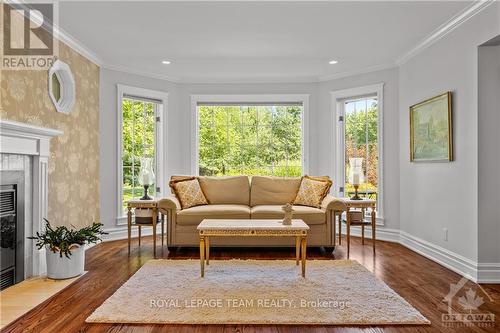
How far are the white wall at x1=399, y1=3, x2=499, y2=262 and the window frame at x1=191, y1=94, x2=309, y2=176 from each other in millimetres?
1638

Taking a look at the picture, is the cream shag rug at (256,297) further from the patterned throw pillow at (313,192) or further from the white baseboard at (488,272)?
the patterned throw pillow at (313,192)

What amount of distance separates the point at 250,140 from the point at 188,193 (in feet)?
5.78

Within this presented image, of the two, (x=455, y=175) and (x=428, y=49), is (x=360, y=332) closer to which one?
(x=455, y=175)

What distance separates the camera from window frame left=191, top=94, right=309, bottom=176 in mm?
5895

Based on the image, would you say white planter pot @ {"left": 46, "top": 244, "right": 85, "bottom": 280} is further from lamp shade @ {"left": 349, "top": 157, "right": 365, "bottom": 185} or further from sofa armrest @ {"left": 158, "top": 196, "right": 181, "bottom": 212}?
lamp shade @ {"left": 349, "top": 157, "right": 365, "bottom": 185}

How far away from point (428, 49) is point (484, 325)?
304 centimetres

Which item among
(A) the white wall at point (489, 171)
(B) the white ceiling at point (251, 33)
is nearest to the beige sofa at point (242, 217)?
(A) the white wall at point (489, 171)

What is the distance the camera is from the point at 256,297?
2799 mm

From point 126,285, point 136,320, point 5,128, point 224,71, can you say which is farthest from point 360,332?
point 224,71

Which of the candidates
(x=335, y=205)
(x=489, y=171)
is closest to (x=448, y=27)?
(x=489, y=171)

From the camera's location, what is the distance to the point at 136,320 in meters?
2.40

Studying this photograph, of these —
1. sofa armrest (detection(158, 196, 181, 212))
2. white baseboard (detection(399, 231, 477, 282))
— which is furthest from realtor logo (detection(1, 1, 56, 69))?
white baseboard (detection(399, 231, 477, 282))

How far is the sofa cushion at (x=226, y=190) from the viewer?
4.98 metres

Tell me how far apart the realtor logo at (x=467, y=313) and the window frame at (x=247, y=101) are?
3.23 metres
